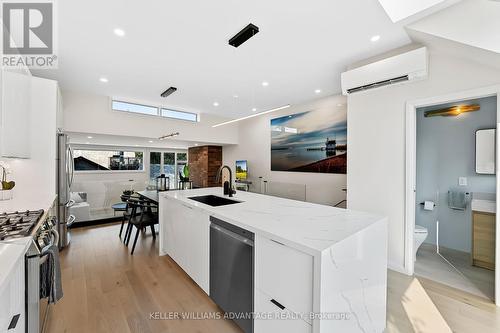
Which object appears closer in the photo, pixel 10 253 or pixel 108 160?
pixel 10 253

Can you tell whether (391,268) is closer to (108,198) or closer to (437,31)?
(437,31)

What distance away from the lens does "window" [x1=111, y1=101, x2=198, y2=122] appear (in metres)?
4.38

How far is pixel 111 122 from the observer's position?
4266 millimetres

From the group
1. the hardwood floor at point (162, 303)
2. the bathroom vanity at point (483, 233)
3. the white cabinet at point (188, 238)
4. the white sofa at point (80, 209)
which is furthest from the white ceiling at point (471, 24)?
the white sofa at point (80, 209)

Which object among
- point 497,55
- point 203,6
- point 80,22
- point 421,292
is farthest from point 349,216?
point 80,22

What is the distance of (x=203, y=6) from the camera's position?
1.85 metres

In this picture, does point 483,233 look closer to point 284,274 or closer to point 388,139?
point 388,139

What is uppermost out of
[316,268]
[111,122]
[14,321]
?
[111,122]

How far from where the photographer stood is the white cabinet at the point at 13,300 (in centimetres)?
84

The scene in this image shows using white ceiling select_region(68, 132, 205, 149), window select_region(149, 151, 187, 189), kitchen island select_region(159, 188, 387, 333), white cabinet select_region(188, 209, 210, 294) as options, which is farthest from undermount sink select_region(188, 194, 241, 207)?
window select_region(149, 151, 187, 189)

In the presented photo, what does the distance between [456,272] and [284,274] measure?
2.73 metres

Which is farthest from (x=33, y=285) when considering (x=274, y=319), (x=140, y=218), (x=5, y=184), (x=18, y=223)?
(x=140, y=218)

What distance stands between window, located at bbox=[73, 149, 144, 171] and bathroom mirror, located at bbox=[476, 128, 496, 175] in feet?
25.3

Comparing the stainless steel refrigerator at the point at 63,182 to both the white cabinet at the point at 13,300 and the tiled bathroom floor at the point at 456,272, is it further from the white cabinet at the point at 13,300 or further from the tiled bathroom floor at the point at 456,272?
the tiled bathroom floor at the point at 456,272
